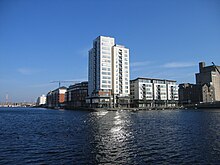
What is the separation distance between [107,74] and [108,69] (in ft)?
15.7

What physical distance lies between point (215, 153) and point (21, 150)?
84.2 ft

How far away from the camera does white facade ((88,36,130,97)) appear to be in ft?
608

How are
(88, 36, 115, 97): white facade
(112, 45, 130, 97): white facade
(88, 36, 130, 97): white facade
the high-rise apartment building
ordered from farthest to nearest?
(112, 45, 130, 97): white facade < (88, 36, 130, 97): white facade < the high-rise apartment building < (88, 36, 115, 97): white facade

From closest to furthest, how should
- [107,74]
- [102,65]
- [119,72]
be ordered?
[102,65], [107,74], [119,72]

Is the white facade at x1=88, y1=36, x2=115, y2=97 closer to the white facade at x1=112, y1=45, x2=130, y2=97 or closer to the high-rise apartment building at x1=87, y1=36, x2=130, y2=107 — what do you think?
the high-rise apartment building at x1=87, y1=36, x2=130, y2=107

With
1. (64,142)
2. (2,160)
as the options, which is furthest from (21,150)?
(64,142)

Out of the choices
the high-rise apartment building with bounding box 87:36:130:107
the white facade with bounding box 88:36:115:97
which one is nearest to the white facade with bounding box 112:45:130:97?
the high-rise apartment building with bounding box 87:36:130:107

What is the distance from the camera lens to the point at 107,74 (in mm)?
187250

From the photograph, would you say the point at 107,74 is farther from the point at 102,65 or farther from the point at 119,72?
the point at 119,72

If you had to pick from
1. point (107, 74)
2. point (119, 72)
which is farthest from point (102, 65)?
point (119, 72)

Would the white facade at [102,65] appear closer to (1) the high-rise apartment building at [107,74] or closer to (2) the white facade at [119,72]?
(1) the high-rise apartment building at [107,74]

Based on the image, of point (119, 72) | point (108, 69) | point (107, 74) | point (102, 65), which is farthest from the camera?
point (119, 72)

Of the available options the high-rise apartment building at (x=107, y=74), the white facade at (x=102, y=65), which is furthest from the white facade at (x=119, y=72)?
the white facade at (x=102, y=65)

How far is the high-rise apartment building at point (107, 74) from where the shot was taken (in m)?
185
